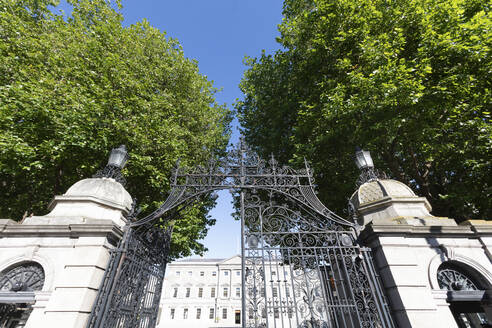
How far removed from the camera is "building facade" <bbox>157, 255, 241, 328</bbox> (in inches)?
1453

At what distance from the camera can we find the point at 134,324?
16.1 ft

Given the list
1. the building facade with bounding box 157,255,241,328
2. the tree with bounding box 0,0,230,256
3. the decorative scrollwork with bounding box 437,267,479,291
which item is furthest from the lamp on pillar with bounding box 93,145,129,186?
the building facade with bounding box 157,255,241,328

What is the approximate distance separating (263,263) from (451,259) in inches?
154

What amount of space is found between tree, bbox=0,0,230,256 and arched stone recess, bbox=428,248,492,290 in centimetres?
796

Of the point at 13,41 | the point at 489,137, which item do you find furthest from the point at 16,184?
the point at 489,137

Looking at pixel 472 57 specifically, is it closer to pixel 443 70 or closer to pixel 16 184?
pixel 443 70

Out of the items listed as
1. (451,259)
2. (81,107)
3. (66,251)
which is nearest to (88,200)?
(66,251)

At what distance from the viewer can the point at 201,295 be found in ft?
130

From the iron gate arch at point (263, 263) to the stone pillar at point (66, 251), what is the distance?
260 mm

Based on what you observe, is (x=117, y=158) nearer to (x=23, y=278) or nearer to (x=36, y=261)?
(x=36, y=261)

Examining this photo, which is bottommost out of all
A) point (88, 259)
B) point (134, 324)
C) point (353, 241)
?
point (134, 324)

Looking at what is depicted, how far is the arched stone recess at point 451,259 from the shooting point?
431 cm

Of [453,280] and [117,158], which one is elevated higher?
→ [117,158]

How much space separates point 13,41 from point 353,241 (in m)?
14.1
